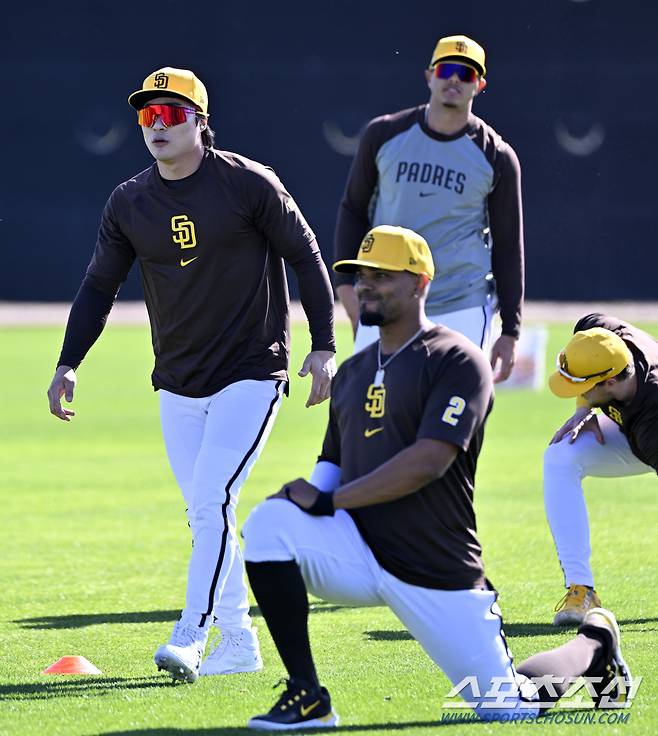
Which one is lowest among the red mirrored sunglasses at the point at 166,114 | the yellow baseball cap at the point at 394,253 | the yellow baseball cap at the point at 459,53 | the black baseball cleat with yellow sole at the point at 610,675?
the black baseball cleat with yellow sole at the point at 610,675

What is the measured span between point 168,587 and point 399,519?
3.61m

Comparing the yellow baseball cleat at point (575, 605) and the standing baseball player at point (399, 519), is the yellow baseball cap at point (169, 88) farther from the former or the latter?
the yellow baseball cleat at point (575, 605)

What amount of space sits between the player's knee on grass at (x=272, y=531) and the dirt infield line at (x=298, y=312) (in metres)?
27.2

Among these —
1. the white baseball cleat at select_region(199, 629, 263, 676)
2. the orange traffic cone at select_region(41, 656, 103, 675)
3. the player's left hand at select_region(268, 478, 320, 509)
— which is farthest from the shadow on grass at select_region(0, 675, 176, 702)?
the player's left hand at select_region(268, 478, 320, 509)

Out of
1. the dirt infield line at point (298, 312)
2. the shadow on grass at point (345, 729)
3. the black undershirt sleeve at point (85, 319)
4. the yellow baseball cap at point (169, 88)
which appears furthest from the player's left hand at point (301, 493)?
the dirt infield line at point (298, 312)

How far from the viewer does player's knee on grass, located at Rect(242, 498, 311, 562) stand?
507cm

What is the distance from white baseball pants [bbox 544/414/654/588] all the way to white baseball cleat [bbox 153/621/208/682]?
75.6 inches

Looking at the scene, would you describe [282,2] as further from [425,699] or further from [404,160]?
[425,699]

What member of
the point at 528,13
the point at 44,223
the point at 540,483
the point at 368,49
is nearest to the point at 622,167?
the point at 528,13

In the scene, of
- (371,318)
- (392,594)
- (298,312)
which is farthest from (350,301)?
(298,312)

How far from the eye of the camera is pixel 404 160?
7375 millimetres

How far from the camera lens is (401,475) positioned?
504 cm

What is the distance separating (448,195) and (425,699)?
258 cm

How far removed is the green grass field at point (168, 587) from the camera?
18.5ft
